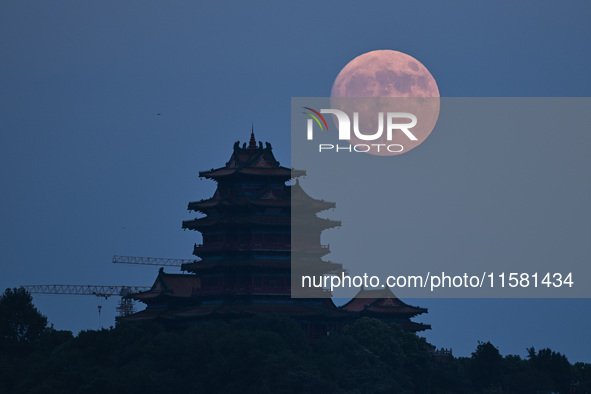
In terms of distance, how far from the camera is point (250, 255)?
133125mm

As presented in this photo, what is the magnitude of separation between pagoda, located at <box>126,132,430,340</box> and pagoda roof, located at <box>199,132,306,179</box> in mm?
103

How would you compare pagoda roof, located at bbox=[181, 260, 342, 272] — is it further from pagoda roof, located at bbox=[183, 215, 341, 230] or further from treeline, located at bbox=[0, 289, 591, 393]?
treeline, located at bbox=[0, 289, 591, 393]

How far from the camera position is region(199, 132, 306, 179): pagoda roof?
136 meters

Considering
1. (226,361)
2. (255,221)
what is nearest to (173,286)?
(255,221)

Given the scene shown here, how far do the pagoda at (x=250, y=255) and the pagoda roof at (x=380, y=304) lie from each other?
5611 mm

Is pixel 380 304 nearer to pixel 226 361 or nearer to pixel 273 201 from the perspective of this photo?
pixel 273 201

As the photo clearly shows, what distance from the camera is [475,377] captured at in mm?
141875

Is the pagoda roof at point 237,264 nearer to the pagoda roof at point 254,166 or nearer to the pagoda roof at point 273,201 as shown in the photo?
the pagoda roof at point 273,201

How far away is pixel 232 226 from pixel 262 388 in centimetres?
2790

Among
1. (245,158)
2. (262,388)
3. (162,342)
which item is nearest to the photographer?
(262,388)

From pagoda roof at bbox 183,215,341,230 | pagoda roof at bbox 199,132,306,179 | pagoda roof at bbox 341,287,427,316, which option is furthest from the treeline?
pagoda roof at bbox 199,132,306,179

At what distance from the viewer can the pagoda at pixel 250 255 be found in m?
132

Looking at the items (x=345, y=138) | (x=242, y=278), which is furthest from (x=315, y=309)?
(x=345, y=138)

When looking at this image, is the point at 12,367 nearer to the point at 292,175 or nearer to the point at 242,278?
the point at 242,278
